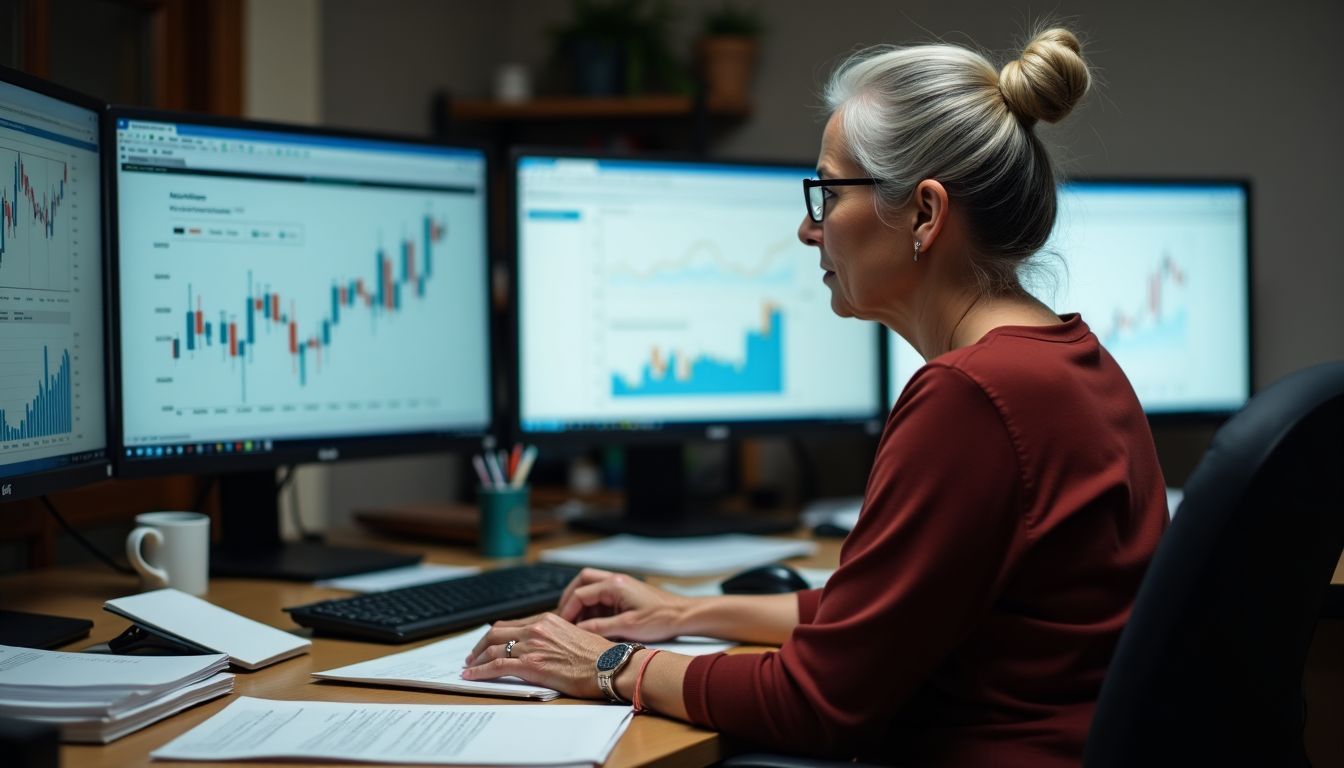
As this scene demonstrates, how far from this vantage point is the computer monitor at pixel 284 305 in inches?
54.0

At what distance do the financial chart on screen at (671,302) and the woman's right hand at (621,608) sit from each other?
550 mm

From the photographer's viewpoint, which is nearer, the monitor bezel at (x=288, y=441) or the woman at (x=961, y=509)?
the woman at (x=961, y=509)

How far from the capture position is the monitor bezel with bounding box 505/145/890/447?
1.73 meters

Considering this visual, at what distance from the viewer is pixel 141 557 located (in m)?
1.35

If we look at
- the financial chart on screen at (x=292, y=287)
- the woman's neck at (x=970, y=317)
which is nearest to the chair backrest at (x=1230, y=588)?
the woman's neck at (x=970, y=317)

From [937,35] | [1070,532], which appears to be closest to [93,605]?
[1070,532]

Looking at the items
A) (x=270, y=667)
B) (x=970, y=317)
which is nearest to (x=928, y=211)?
(x=970, y=317)

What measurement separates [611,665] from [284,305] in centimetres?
71

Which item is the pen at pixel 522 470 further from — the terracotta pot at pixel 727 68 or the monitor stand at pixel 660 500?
the terracotta pot at pixel 727 68

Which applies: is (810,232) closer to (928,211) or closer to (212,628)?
(928,211)

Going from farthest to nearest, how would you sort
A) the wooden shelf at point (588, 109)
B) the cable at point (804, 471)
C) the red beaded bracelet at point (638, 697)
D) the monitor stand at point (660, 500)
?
the wooden shelf at point (588, 109)
the cable at point (804, 471)
the monitor stand at point (660, 500)
the red beaded bracelet at point (638, 697)

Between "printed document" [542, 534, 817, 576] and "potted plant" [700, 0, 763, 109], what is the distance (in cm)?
103

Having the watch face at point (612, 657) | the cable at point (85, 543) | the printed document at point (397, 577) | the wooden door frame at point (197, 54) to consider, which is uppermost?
the wooden door frame at point (197, 54)

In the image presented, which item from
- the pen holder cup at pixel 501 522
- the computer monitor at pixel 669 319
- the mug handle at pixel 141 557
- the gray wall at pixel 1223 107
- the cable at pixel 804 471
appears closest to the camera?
the mug handle at pixel 141 557
